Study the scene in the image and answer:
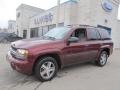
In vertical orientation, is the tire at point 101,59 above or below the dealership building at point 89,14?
below

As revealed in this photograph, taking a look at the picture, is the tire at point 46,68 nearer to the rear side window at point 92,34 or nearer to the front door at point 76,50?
the front door at point 76,50

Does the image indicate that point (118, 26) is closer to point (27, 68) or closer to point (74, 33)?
point (74, 33)

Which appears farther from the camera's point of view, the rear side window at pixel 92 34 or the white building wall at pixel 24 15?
the white building wall at pixel 24 15

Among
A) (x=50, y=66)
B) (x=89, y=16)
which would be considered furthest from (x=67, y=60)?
(x=89, y=16)

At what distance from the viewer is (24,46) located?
4793 mm

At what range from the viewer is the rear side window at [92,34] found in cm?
653

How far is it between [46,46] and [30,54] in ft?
1.96

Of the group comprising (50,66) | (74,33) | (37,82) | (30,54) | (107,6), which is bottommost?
(37,82)

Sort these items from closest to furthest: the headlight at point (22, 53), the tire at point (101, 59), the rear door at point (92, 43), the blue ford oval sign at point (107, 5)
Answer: the headlight at point (22, 53) → the rear door at point (92, 43) → the tire at point (101, 59) → the blue ford oval sign at point (107, 5)

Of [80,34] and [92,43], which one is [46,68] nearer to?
[80,34]

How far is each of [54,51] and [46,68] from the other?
1.93 ft

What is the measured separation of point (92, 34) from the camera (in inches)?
265


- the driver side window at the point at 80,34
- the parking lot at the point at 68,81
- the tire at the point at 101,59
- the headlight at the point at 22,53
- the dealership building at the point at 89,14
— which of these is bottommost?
the parking lot at the point at 68,81

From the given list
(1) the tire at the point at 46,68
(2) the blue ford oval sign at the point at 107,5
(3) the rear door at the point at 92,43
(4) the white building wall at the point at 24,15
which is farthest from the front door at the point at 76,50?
(4) the white building wall at the point at 24,15
